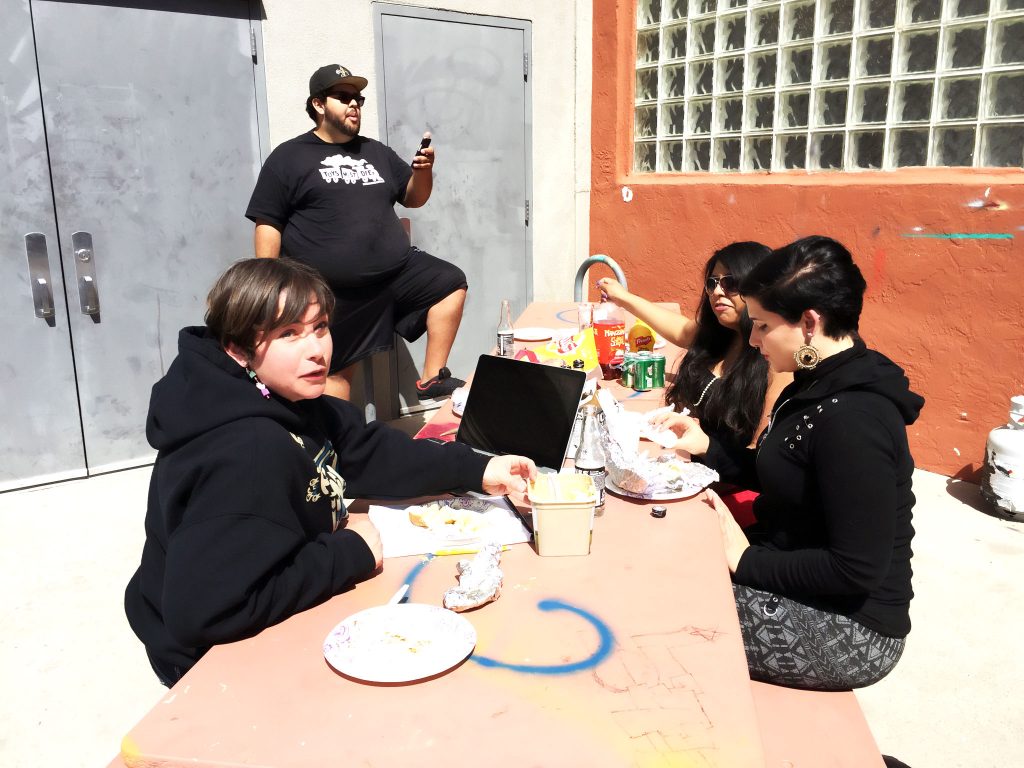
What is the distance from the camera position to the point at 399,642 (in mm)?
1491

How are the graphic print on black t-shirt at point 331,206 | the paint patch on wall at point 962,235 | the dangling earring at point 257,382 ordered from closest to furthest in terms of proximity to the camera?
the dangling earring at point 257,382 → the paint patch on wall at point 962,235 → the graphic print on black t-shirt at point 331,206

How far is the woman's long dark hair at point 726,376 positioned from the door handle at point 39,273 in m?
3.45

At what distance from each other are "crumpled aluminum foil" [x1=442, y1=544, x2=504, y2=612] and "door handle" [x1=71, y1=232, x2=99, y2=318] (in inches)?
147

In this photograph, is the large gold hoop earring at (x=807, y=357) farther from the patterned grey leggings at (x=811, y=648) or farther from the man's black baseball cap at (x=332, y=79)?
the man's black baseball cap at (x=332, y=79)

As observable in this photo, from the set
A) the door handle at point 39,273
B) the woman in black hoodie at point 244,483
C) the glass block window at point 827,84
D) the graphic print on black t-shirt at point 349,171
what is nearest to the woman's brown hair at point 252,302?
the woman in black hoodie at point 244,483

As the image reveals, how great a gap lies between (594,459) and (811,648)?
700 mm

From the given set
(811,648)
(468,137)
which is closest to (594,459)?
(811,648)

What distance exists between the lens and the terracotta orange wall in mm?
4176

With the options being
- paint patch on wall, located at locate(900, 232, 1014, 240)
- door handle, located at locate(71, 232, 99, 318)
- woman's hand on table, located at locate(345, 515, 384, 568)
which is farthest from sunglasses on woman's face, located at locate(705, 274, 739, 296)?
door handle, located at locate(71, 232, 99, 318)

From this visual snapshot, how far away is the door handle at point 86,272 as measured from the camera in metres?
4.50

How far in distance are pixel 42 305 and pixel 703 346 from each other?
3.58 meters

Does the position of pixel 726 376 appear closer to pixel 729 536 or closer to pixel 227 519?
pixel 729 536

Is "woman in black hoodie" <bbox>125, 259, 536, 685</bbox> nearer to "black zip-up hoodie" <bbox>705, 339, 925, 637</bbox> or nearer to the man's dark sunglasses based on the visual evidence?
"black zip-up hoodie" <bbox>705, 339, 925, 637</bbox>

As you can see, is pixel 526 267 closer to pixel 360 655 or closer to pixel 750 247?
pixel 750 247
